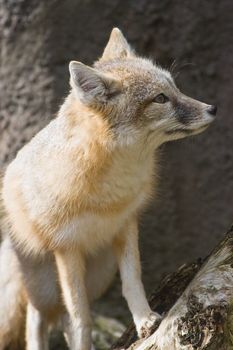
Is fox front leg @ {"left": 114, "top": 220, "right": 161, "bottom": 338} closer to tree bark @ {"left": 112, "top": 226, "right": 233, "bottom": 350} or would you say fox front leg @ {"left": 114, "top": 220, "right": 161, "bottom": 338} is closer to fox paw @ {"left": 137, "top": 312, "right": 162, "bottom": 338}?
fox paw @ {"left": 137, "top": 312, "right": 162, "bottom": 338}

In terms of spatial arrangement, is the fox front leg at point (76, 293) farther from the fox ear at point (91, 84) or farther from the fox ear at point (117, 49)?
the fox ear at point (117, 49)

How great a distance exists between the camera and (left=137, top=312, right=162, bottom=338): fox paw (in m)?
4.54

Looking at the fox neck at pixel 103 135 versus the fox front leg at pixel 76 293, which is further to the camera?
the fox front leg at pixel 76 293

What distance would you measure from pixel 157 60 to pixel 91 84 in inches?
86.7

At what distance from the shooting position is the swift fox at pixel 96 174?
4.38 metres

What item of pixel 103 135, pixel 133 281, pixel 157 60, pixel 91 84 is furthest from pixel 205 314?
pixel 157 60

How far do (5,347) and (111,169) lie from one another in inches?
77.9

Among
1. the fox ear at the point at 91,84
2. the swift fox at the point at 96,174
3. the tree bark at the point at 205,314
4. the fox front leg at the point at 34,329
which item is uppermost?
the fox ear at the point at 91,84

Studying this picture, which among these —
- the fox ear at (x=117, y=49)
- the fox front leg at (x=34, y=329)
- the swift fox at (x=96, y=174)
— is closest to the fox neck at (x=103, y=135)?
the swift fox at (x=96, y=174)

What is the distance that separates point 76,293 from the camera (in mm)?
4832

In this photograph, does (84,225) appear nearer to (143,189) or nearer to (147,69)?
(143,189)

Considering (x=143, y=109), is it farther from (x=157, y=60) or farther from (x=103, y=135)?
(x=157, y=60)

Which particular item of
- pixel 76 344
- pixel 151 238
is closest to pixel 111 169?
pixel 76 344

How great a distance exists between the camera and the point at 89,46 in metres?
6.32
